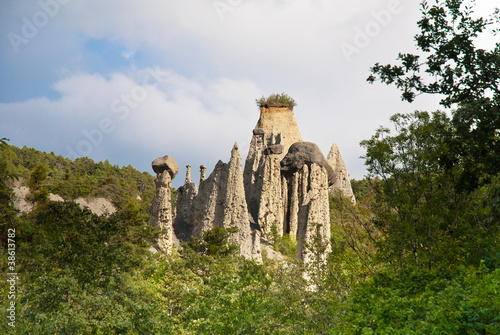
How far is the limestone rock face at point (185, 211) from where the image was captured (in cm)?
3262

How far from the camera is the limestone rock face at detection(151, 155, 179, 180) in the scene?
2792 centimetres

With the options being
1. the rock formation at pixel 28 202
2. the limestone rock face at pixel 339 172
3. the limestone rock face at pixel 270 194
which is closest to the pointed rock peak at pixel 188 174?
the limestone rock face at pixel 270 194

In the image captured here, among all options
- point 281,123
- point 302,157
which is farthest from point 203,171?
point 281,123

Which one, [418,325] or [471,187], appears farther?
[471,187]

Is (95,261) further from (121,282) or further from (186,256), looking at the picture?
(186,256)

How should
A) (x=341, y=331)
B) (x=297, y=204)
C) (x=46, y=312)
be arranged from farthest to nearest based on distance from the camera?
(x=297, y=204)
(x=46, y=312)
(x=341, y=331)

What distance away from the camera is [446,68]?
462 inches

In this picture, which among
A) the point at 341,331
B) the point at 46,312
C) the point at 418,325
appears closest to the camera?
the point at 418,325

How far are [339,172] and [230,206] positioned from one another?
91.2 feet

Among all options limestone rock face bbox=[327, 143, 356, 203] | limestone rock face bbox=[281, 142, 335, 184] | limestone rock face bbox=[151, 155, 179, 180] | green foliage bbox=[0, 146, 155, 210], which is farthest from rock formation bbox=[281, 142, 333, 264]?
limestone rock face bbox=[327, 143, 356, 203]

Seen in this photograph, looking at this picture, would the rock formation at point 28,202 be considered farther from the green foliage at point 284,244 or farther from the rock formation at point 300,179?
the rock formation at point 300,179

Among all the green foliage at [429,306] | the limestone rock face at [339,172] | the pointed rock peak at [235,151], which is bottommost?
the green foliage at [429,306]

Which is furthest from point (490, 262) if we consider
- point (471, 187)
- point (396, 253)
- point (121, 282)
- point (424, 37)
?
point (121, 282)

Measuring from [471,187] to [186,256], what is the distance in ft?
49.8
